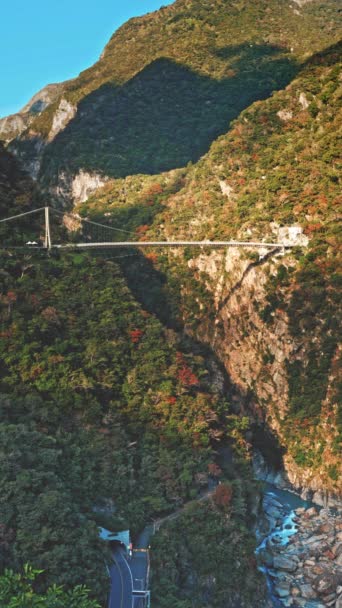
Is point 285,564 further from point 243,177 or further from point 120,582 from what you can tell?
point 243,177

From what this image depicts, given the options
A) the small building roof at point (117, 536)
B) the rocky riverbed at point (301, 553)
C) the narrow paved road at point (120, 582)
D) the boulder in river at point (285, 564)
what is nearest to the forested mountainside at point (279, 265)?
the rocky riverbed at point (301, 553)

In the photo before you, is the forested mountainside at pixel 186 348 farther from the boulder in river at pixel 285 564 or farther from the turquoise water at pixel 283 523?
the boulder in river at pixel 285 564

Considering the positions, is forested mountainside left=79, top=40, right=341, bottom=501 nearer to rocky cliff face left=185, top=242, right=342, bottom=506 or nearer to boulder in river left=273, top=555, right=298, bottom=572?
rocky cliff face left=185, top=242, right=342, bottom=506

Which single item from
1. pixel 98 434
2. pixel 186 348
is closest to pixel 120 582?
pixel 98 434

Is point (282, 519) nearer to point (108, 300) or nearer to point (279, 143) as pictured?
point (108, 300)

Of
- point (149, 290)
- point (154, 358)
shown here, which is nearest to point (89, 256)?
point (154, 358)
